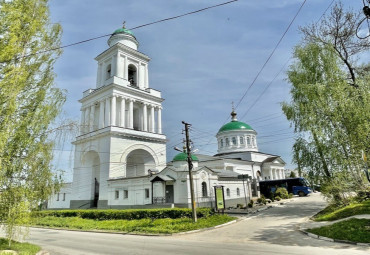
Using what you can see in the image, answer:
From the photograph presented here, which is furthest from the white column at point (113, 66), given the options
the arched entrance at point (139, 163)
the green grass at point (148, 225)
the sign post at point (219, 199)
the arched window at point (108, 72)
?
the sign post at point (219, 199)

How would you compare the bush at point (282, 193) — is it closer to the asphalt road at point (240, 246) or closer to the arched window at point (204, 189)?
the arched window at point (204, 189)

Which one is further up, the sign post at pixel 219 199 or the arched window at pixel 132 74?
the arched window at pixel 132 74

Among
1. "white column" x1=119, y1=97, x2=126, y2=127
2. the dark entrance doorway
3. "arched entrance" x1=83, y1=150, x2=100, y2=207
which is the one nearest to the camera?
the dark entrance doorway

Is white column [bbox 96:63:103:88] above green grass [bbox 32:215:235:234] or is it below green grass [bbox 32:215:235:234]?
above

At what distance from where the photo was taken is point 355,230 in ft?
33.8

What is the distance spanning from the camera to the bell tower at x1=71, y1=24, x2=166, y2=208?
2734 cm

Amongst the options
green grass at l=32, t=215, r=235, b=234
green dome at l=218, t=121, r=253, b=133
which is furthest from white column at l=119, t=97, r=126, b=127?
green dome at l=218, t=121, r=253, b=133

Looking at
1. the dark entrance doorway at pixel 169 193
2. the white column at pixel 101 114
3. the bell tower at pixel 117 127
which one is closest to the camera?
the dark entrance doorway at pixel 169 193

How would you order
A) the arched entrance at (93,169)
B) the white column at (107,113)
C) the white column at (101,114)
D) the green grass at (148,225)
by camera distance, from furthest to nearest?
the white column at (101,114)
the arched entrance at (93,169)
the white column at (107,113)
the green grass at (148,225)

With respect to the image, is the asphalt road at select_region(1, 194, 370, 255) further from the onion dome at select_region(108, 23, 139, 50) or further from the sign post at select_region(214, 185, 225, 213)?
the onion dome at select_region(108, 23, 139, 50)

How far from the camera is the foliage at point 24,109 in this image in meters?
7.48

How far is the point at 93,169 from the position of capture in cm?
3019

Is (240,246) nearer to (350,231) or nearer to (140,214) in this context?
(350,231)

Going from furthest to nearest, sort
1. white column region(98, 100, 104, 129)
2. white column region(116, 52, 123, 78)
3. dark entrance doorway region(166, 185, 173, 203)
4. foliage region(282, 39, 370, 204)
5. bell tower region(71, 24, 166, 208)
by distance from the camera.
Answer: white column region(116, 52, 123, 78) → white column region(98, 100, 104, 129) → bell tower region(71, 24, 166, 208) → dark entrance doorway region(166, 185, 173, 203) → foliage region(282, 39, 370, 204)
